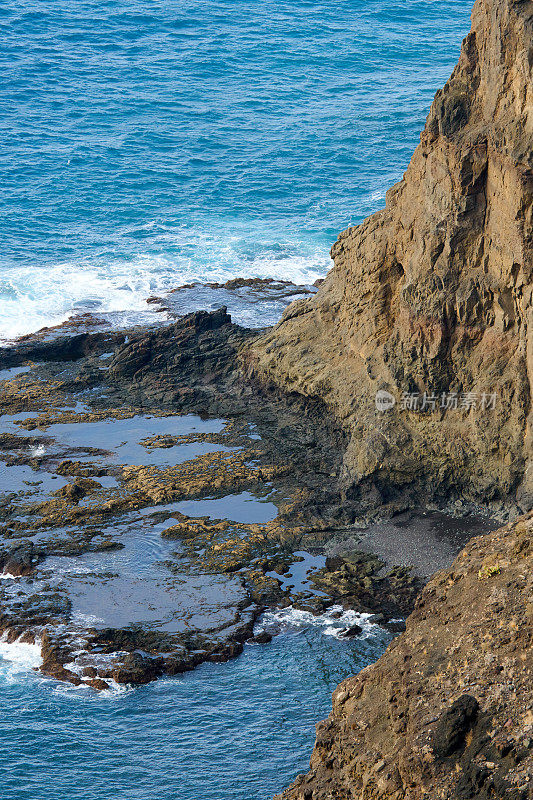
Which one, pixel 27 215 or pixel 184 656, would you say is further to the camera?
pixel 27 215

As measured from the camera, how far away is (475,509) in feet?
93.8

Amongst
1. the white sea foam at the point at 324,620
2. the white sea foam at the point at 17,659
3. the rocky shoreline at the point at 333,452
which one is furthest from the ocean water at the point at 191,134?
the white sea foam at the point at 324,620

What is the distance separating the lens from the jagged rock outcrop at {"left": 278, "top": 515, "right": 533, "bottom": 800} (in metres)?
13.3

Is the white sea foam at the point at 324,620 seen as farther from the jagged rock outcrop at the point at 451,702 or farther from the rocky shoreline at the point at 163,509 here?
the jagged rock outcrop at the point at 451,702

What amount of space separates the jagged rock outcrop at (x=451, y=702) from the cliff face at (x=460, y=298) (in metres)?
11.7

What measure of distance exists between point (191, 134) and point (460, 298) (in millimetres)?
46115

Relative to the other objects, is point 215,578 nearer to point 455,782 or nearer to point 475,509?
point 475,509

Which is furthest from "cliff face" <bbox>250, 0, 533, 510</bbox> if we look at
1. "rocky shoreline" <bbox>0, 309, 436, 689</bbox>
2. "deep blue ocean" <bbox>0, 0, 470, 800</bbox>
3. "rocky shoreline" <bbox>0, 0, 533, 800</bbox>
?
"deep blue ocean" <bbox>0, 0, 470, 800</bbox>

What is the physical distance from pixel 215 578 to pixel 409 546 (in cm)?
552

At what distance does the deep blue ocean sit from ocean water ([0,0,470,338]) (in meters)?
0.18

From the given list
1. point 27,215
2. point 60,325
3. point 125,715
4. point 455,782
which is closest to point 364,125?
point 27,215

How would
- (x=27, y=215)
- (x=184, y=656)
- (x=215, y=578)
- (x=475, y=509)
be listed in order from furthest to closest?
1. (x=27, y=215)
2. (x=475, y=509)
3. (x=215, y=578)
4. (x=184, y=656)

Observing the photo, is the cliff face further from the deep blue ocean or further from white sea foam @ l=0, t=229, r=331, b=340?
white sea foam @ l=0, t=229, r=331, b=340

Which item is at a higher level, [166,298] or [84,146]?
[84,146]
